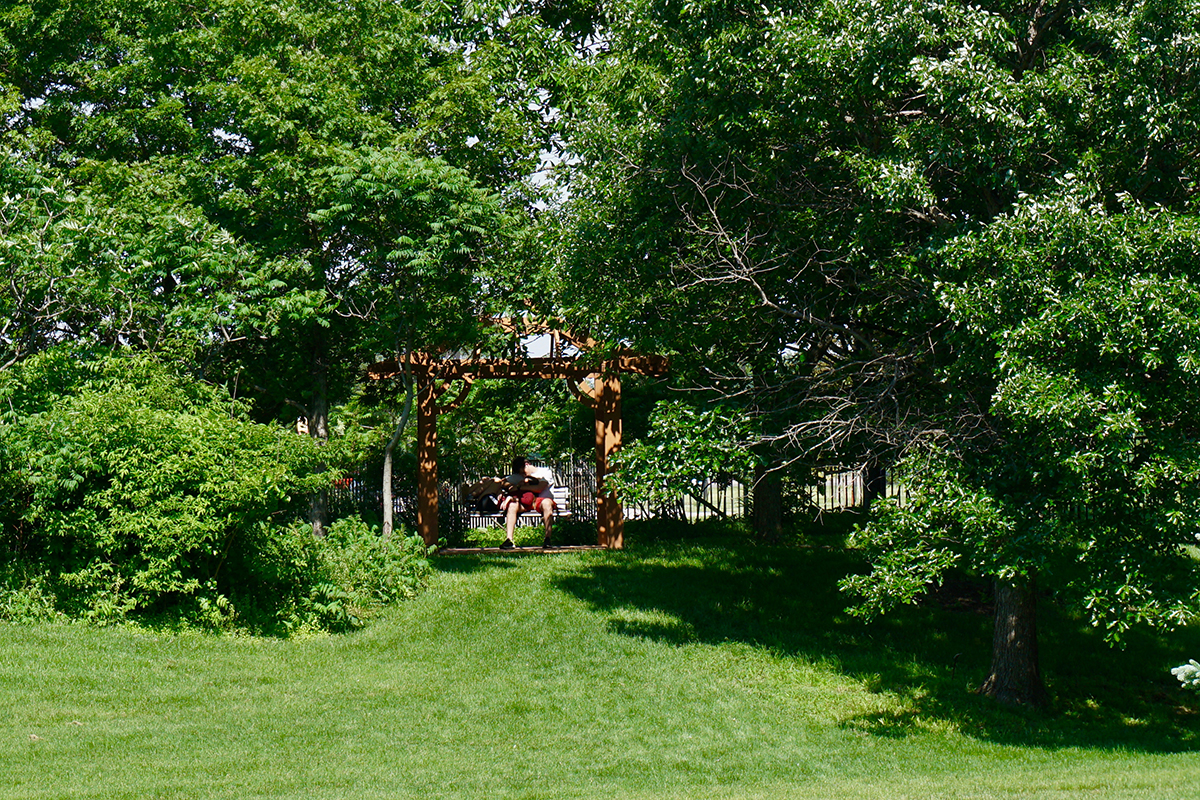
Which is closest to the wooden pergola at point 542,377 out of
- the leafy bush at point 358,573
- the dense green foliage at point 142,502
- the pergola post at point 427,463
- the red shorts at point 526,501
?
the pergola post at point 427,463

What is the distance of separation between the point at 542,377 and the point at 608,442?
Result: 1.38 m

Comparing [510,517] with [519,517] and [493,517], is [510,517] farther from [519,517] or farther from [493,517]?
[493,517]

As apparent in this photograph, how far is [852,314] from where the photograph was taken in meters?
11.6

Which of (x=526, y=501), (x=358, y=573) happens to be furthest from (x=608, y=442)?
(x=358, y=573)

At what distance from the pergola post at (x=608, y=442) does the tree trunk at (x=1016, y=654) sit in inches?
247

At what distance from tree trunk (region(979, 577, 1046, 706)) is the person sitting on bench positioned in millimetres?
6807

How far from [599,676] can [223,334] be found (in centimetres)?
648

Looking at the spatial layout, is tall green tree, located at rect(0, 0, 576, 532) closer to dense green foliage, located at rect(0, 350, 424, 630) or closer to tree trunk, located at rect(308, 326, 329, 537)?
tree trunk, located at rect(308, 326, 329, 537)

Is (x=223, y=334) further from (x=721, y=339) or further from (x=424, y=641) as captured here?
(x=721, y=339)

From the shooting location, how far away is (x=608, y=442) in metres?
16.5

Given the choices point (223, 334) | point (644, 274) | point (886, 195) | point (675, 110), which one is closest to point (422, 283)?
point (223, 334)

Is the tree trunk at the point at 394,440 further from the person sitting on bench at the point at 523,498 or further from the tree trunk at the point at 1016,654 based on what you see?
the tree trunk at the point at 1016,654

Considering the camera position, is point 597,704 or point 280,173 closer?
point 597,704

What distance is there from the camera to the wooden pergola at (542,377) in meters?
16.0
